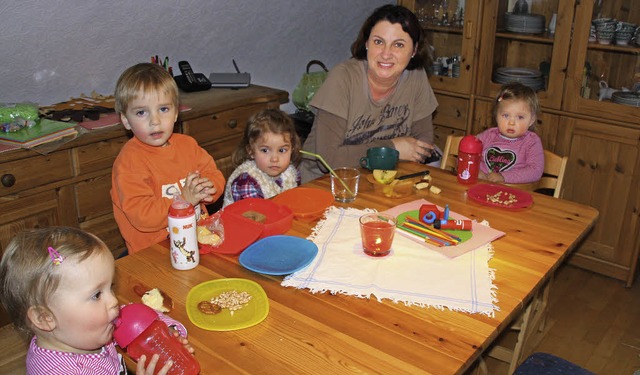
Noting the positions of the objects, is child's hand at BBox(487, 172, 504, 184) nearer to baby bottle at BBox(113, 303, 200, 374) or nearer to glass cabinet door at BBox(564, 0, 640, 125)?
glass cabinet door at BBox(564, 0, 640, 125)

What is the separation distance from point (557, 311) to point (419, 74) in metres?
1.37

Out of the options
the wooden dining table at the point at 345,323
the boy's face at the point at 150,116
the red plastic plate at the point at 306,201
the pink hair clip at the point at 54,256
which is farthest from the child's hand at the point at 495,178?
the pink hair clip at the point at 54,256

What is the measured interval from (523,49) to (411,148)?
1.61 m

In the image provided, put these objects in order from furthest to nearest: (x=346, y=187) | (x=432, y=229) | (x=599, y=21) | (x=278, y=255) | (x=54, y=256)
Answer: (x=599, y=21) < (x=346, y=187) < (x=432, y=229) < (x=278, y=255) < (x=54, y=256)

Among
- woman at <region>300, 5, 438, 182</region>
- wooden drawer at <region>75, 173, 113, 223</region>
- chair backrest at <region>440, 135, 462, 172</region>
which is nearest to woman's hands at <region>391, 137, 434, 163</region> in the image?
woman at <region>300, 5, 438, 182</region>

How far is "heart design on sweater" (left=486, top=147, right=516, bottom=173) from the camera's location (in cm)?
254

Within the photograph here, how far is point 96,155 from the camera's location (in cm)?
248

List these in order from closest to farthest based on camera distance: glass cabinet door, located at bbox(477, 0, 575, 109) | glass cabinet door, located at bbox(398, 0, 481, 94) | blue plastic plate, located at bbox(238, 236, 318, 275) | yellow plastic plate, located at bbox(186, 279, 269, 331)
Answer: yellow plastic plate, located at bbox(186, 279, 269, 331) < blue plastic plate, located at bbox(238, 236, 318, 275) < glass cabinet door, located at bbox(477, 0, 575, 109) < glass cabinet door, located at bbox(398, 0, 481, 94)

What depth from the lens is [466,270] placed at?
150 centimetres

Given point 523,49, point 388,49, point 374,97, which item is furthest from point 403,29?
point 523,49

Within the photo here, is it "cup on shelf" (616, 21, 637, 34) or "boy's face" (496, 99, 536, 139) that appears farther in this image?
"cup on shelf" (616, 21, 637, 34)

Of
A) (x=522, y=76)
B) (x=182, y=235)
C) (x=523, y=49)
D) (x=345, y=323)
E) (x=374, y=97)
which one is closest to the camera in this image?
(x=345, y=323)

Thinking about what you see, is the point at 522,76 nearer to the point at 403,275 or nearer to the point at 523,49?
the point at 523,49

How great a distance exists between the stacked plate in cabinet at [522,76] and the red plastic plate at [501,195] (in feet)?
5.09
